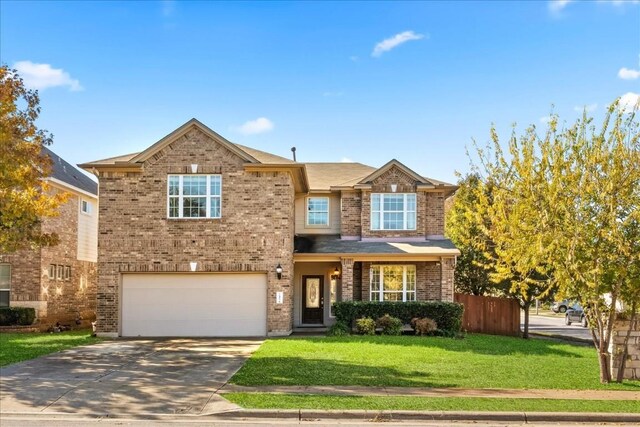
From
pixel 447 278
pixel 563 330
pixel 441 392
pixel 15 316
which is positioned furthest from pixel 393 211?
pixel 15 316

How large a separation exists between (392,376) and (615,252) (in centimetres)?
513

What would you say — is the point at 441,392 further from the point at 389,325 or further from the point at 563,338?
the point at 563,338

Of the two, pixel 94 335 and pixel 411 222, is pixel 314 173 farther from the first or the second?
pixel 94 335

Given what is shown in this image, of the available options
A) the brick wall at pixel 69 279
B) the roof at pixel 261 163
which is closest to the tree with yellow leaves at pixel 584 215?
the roof at pixel 261 163

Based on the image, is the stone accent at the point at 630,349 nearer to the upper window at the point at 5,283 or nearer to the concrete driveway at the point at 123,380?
the concrete driveway at the point at 123,380

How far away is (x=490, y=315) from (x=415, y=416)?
1740cm

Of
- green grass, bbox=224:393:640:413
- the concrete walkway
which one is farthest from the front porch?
green grass, bbox=224:393:640:413

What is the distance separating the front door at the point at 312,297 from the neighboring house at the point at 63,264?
10187 mm

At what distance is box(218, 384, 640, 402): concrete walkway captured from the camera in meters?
11.2

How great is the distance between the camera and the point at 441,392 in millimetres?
11461

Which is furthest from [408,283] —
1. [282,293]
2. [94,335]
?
[94,335]

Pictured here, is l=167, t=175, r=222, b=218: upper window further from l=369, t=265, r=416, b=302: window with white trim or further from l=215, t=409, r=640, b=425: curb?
l=215, t=409, r=640, b=425: curb

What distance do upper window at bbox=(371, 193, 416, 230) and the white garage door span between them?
231 inches

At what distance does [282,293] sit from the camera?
71.4 feet
